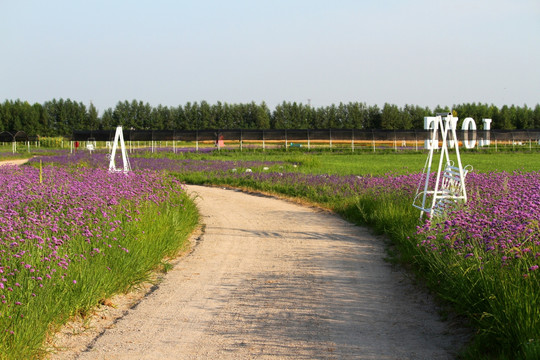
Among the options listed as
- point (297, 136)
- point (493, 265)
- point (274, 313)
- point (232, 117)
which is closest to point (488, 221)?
point (493, 265)

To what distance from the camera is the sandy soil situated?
18.0 feet

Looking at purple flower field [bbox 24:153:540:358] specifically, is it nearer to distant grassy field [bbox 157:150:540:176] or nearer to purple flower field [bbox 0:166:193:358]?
purple flower field [bbox 0:166:193:358]

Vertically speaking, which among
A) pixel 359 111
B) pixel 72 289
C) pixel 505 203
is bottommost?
pixel 72 289

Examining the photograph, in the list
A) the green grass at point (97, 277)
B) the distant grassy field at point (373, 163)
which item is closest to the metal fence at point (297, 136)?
the distant grassy field at point (373, 163)

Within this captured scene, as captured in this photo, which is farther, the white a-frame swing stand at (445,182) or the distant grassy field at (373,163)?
the distant grassy field at (373,163)

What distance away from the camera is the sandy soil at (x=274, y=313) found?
5.47 m

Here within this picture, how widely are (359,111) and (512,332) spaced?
92.6m

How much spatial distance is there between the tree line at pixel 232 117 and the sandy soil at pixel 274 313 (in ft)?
283

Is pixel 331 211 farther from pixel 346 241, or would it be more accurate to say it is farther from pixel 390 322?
pixel 390 322

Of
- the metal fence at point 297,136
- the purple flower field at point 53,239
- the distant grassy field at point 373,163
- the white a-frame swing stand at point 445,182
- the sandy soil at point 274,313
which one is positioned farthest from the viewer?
the metal fence at point 297,136

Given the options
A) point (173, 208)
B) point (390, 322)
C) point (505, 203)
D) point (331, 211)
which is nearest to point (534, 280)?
point (390, 322)

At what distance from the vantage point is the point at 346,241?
448 inches

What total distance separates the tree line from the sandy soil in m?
86.3

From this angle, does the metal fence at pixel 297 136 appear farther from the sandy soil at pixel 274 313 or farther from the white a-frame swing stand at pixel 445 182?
the sandy soil at pixel 274 313
